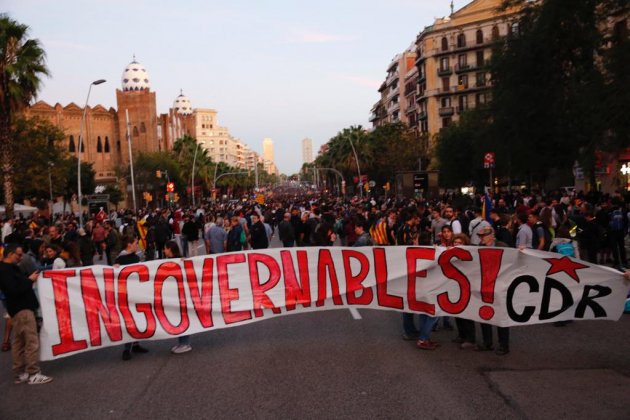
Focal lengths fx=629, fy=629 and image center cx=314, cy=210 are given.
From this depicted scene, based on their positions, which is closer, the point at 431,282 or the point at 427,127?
the point at 431,282

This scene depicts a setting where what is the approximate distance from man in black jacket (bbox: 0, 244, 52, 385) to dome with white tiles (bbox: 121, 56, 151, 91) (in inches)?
3350

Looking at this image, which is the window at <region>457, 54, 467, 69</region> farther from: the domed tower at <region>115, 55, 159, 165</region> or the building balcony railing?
the domed tower at <region>115, 55, 159, 165</region>

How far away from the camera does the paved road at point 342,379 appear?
230 inches

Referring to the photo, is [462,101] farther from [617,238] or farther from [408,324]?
[408,324]

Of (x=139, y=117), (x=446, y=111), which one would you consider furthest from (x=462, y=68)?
(x=139, y=117)

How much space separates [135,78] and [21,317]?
86.6 m

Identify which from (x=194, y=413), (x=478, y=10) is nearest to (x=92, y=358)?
(x=194, y=413)

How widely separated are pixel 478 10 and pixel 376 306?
229 feet

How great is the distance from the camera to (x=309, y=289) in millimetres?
8523

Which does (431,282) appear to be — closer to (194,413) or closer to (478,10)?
(194,413)

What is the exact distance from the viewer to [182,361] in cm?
779

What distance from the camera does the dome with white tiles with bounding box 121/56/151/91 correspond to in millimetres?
88375

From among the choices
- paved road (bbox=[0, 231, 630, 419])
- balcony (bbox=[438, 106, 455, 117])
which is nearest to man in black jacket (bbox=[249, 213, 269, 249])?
paved road (bbox=[0, 231, 630, 419])

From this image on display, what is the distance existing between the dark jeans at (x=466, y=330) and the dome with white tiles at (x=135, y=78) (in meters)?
85.7
